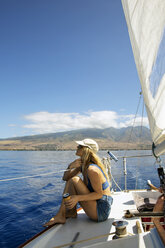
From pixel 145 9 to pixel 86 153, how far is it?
5.17ft

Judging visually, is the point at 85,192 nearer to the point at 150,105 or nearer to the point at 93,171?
the point at 93,171

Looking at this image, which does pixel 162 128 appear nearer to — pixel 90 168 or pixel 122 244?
pixel 90 168

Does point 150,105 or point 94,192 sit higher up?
point 150,105

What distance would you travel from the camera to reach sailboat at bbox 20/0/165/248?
1.16 metres

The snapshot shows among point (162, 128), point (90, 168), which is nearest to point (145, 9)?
point (162, 128)

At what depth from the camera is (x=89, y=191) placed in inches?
82.4

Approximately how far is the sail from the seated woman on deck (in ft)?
2.58

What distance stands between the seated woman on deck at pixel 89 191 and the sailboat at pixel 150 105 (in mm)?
113

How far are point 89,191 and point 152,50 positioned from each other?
1.60 m

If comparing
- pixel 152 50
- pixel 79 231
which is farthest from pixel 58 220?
pixel 152 50

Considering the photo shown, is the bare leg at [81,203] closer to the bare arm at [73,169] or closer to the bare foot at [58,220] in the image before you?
the bare foot at [58,220]

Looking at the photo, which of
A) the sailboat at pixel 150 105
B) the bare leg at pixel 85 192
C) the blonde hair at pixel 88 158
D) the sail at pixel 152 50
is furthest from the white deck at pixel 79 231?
the sail at pixel 152 50

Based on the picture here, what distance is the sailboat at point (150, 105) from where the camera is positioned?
1162 mm

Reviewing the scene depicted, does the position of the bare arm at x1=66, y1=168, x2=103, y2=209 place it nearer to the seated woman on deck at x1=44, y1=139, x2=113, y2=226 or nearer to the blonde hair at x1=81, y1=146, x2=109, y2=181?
the seated woman on deck at x1=44, y1=139, x2=113, y2=226
